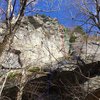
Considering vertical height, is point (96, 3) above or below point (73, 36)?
above

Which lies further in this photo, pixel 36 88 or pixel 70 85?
pixel 36 88

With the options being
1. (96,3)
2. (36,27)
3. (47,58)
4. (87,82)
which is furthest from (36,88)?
(36,27)

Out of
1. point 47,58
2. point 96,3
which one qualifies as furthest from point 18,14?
point 47,58

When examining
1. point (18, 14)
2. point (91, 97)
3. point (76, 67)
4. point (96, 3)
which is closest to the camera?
point (18, 14)

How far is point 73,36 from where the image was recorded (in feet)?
60.6

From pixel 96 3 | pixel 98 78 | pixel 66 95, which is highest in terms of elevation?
pixel 96 3

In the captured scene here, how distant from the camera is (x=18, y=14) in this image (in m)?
7.91

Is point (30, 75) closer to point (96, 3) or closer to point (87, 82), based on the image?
point (87, 82)

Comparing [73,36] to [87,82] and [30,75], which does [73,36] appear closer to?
[30,75]

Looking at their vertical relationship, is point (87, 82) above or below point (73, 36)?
below

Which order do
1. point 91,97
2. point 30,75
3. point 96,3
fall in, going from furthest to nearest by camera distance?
1. point 96,3
2. point 30,75
3. point 91,97

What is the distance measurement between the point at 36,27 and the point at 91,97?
31.5ft

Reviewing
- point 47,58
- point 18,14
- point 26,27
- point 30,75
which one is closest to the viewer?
point 18,14

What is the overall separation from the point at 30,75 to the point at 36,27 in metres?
6.76
